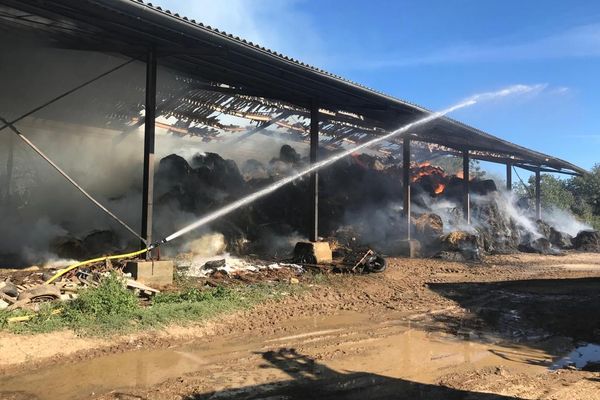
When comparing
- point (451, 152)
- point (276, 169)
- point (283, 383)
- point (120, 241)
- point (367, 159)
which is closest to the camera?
point (283, 383)

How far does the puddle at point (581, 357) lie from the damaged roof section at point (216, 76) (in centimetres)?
682

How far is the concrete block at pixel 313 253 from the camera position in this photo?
40.6 ft

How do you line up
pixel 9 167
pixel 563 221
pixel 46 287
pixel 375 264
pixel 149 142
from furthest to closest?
pixel 563 221 → pixel 9 167 → pixel 375 264 → pixel 149 142 → pixel 46 287

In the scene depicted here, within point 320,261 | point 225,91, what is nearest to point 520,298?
point 320,261

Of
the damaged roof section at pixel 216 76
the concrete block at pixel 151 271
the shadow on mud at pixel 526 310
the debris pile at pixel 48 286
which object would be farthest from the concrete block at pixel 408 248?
the debris pile at pixel 48 286

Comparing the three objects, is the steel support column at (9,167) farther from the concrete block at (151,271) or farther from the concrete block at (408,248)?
the concrete block at (408,248)

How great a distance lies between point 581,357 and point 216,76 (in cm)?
900

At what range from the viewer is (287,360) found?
213 inches

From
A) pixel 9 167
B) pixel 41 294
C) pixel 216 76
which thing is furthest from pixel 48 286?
pixel 9 167

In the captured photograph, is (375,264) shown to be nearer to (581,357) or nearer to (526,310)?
(526,310)

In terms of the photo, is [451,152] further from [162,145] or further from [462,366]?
[462,366]

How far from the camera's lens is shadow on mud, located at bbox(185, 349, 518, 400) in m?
4.34

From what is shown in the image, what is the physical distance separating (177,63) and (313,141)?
4.32 m

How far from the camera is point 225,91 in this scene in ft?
40.2
